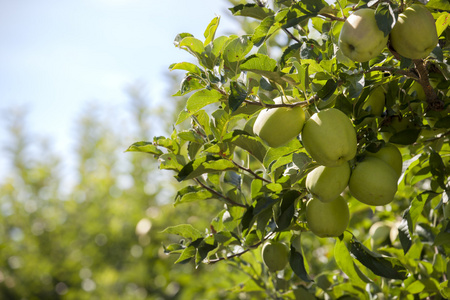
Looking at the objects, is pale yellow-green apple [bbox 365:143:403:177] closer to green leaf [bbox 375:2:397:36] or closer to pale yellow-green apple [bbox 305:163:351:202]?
pale yellow-green apple [bbox 305:163:351:202]

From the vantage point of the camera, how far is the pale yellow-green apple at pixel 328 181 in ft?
2.31

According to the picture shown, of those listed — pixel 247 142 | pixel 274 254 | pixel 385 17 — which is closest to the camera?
pixel 385 17

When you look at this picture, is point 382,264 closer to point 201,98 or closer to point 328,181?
point 328,181

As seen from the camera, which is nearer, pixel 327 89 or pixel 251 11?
pixel 327 89

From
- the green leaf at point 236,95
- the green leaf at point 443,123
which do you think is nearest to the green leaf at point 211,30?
the green leaf at point 236,95

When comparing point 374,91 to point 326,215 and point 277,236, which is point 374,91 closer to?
point 326,215

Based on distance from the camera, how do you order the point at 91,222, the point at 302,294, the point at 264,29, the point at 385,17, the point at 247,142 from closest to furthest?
1. the point at 385,17
2. the point at 264,29
3. the point at 247,142
4. the point at 302,294
5. the point at 91,222

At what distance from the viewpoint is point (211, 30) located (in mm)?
748

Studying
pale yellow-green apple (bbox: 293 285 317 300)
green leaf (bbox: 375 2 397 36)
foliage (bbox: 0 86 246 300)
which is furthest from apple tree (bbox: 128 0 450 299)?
foliage (bbox: 0 86 246 300)

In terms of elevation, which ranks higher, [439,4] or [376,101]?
[439,4]

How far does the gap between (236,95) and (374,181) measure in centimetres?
25

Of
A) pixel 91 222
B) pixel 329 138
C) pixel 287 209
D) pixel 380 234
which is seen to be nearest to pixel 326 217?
pixel 287 209

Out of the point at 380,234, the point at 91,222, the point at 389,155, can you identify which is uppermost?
the point at 389,155

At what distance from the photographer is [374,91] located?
80 centimetres
